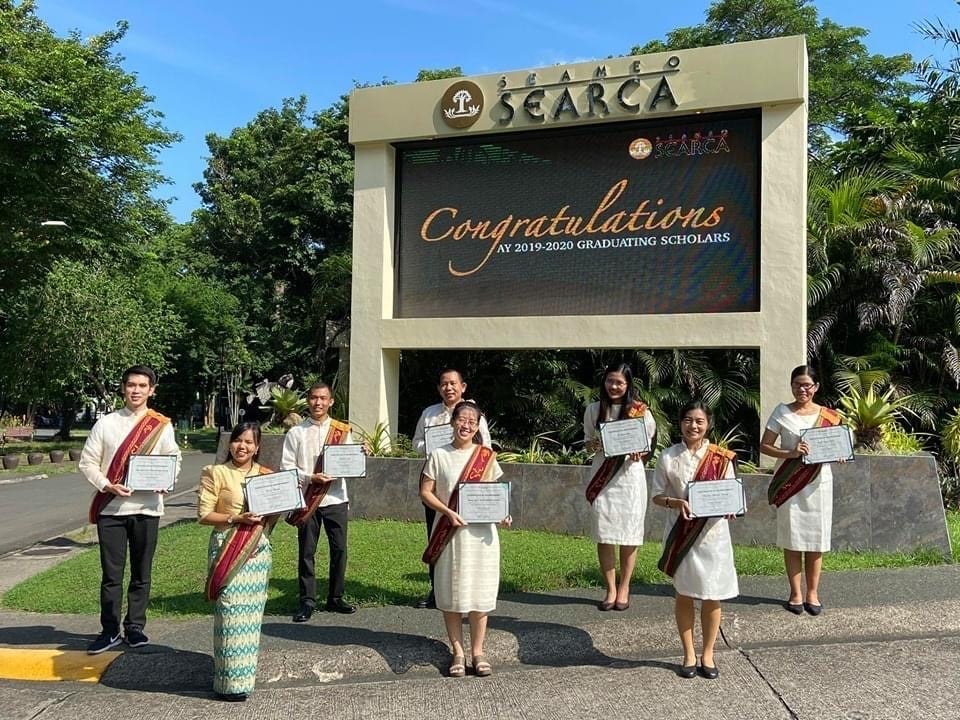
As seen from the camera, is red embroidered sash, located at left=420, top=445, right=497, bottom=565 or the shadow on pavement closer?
red embroidered sash, located at left=420, top=445, right=497, bottom=565

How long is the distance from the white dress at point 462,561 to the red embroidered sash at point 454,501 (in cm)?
3

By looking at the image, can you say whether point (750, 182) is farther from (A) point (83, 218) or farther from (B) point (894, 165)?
(A) point (83, 218)

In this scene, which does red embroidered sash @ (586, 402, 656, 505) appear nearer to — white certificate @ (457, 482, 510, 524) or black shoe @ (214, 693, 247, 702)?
white certificate @ (457, 482, 510, 524)

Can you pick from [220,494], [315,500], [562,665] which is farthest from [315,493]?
[562,665]

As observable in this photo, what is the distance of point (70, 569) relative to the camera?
26.7 ft

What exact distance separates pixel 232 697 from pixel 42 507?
38.2ft

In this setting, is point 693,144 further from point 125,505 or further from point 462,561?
point 125,505

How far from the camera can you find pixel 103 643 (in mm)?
5387

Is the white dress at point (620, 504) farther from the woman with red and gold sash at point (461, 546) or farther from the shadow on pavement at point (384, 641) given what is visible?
the shadow on pavement at point (384, 641)

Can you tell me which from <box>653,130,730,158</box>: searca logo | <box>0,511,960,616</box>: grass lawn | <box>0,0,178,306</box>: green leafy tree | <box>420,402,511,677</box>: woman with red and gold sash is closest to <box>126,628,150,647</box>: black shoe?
<box>0,511,960,616</box>: grass lawn

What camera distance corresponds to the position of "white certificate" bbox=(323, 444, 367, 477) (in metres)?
5.91

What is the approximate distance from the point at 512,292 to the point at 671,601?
17.3 feet

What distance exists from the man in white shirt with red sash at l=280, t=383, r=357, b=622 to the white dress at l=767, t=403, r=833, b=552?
10.5 ft

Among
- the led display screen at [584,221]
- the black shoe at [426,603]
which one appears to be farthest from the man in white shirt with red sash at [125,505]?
the led display screen at [584,221]
